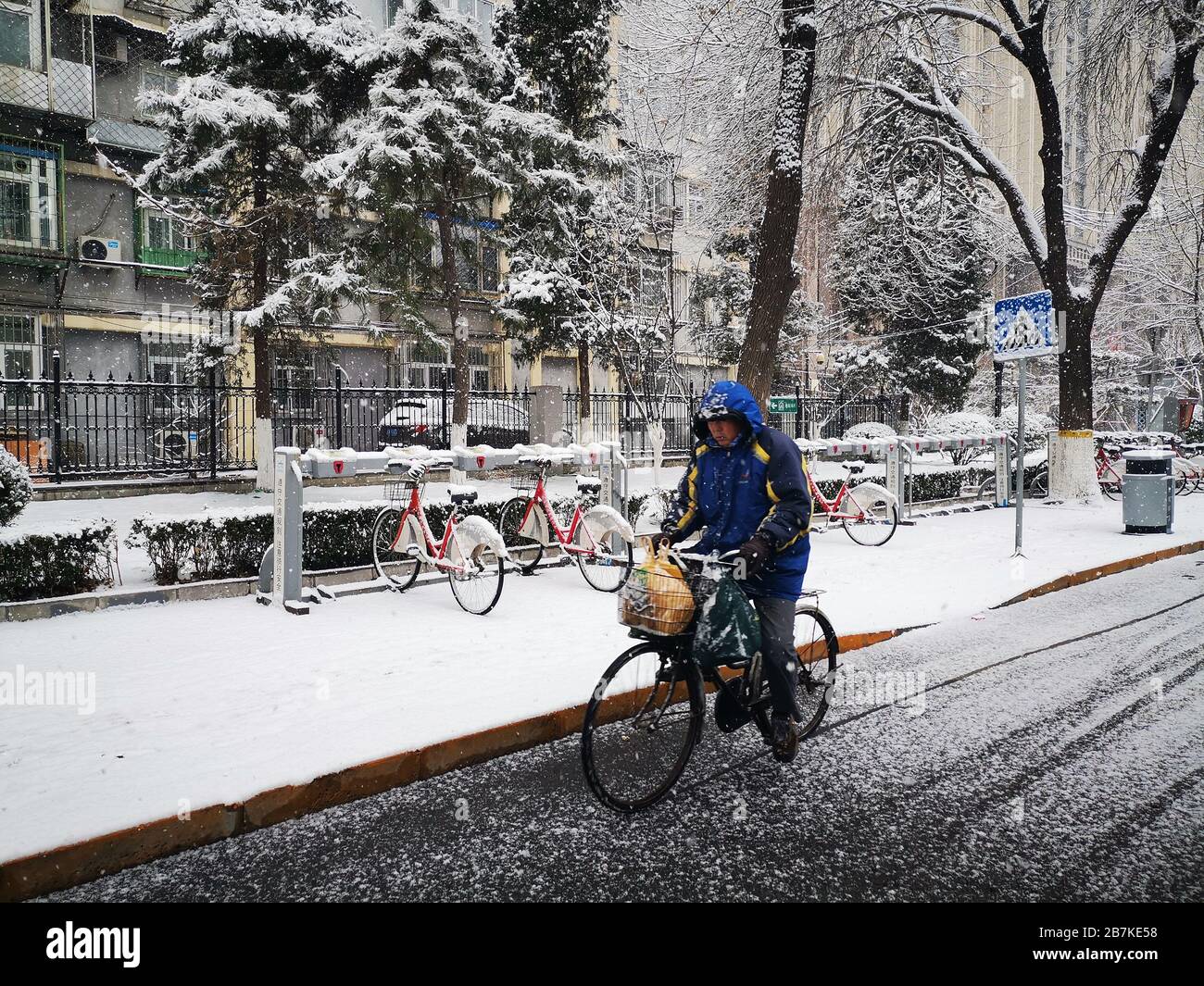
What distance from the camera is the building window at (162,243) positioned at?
2656cm

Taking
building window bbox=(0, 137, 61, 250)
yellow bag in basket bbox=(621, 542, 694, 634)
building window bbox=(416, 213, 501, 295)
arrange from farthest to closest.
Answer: building window bbox=(416, 213, 501, 295), building window bbox=(0, 137, 61, 250), yellow bag in basket bbox=(621, 542, 694, 634)

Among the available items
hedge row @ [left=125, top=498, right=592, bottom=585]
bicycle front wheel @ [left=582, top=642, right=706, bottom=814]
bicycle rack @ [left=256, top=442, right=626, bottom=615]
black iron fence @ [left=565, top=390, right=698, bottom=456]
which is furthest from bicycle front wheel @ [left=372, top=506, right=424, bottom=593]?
black iron fence @ [left=565, top=390, right=698, bottom=456]

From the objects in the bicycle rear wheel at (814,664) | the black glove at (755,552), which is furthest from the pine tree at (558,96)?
the black glove at (755,552)

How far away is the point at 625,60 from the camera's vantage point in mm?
16922

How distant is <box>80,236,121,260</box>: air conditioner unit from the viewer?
24891 mm

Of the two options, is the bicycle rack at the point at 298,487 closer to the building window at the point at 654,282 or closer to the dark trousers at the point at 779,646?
the dark trousers at the point at 779,646

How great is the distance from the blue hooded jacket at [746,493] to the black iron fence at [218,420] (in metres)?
8.52

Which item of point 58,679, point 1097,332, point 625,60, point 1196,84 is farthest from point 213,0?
point 1097,332

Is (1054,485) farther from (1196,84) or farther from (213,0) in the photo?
(213,0)

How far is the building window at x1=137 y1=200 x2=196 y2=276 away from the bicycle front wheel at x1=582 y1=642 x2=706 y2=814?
26460 mm

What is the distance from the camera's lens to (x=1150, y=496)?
521 inches

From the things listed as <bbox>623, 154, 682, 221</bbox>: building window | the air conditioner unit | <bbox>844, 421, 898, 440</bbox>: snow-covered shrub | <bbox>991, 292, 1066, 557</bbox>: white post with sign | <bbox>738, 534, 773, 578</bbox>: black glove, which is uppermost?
the air conditioner unit

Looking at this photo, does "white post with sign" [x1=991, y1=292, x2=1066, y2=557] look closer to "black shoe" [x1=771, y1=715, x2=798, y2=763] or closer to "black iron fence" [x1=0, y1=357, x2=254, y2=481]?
"black shoe" [x1=771, y1=715, x2=798, y2=763]
